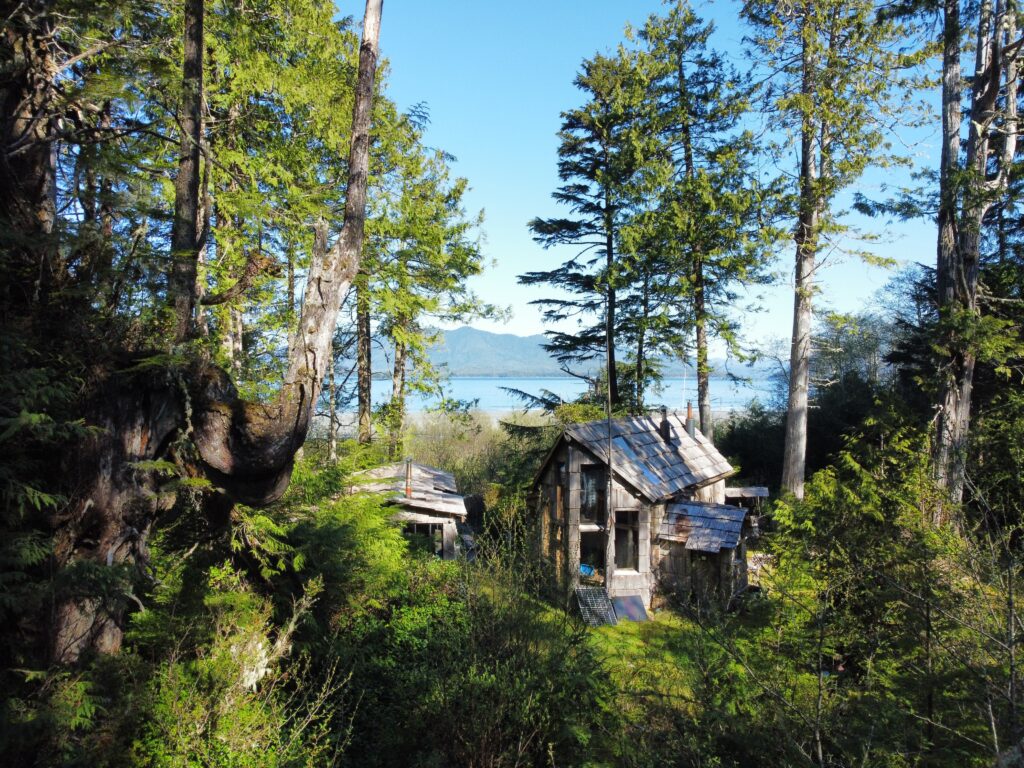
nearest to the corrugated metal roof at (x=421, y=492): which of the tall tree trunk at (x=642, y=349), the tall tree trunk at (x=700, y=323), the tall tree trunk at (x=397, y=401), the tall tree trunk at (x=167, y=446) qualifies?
the tall tree trunk at (x=397, y=401)

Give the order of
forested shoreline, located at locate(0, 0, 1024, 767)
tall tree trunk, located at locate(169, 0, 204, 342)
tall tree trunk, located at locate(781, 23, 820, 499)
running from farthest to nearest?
1. tall tree trunk, located at locate(781, 23, 820, 499)
2. tall tree trunk, located at locate(169, 0, 204, 342)
3. forested shoreline, located at locate(0, 0, 1024, 767)

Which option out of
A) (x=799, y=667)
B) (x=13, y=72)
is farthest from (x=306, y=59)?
(x=799, y=667)

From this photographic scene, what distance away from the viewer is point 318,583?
666 centimetres

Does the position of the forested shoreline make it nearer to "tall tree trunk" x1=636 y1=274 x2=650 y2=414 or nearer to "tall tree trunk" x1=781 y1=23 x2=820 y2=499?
"tall tree trunk" x1=781 y1=23 x2=820 y2=499

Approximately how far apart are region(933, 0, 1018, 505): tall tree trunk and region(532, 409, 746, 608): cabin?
496cm

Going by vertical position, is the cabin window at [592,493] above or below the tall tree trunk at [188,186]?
below

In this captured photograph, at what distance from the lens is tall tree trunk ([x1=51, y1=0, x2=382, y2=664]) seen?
14.0 feet

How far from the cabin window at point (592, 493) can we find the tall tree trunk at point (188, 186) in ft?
32.5

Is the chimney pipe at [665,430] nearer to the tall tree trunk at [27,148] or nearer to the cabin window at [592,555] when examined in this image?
the cabin window at [592,555]

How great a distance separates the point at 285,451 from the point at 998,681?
232 inches

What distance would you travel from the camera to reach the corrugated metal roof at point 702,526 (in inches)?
498

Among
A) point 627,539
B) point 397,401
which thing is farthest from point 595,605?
point 397,401

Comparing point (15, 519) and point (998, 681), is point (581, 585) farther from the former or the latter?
point (15, 519)

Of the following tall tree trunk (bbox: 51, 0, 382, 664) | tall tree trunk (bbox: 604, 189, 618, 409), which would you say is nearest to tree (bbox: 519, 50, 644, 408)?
tall tree trunk (bbox: 604, 189, 618, 409)
